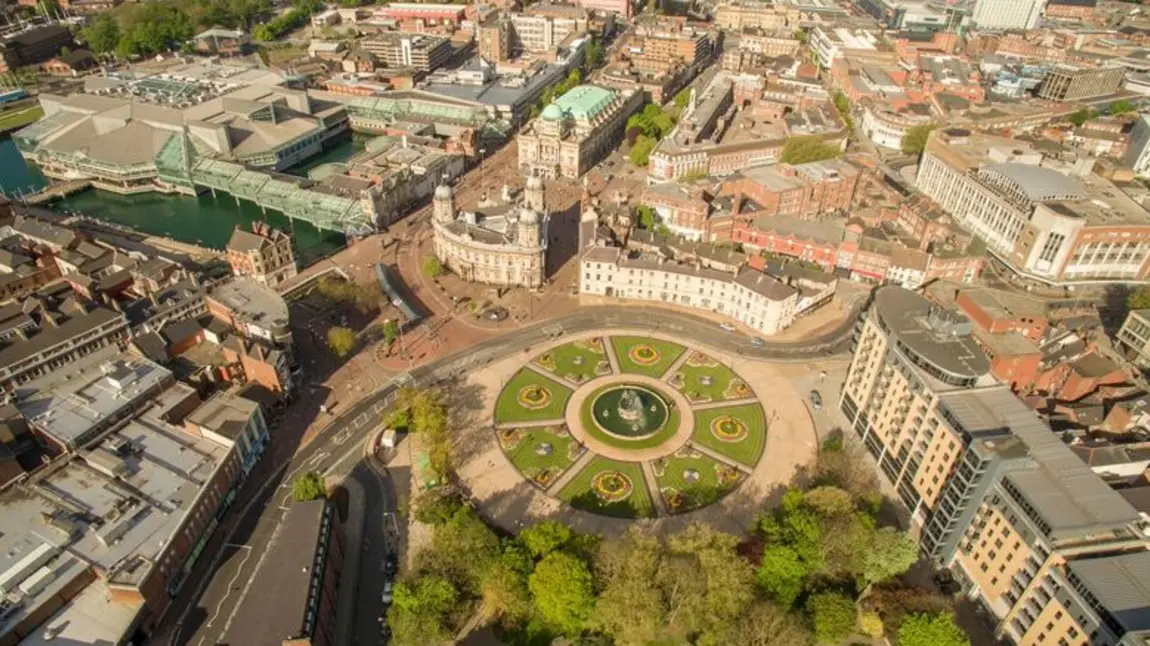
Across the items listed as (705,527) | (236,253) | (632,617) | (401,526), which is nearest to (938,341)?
(705,527)

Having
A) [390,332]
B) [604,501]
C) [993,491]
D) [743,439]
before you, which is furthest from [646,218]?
[993,491]

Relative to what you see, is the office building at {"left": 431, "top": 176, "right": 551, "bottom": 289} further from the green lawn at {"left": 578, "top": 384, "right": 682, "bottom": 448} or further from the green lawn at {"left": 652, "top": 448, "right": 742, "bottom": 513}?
the green lawn at {"left": 652, "top": 448, "right": 742, "bottom": 513}

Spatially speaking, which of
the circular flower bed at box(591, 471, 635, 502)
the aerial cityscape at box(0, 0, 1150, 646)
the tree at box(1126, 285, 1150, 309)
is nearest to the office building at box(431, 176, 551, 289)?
the aerial cityscape at box(0, 0, 1150, 646)

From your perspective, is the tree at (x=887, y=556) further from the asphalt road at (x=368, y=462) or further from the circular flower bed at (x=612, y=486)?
the asphalt road at (x=368, y=462)

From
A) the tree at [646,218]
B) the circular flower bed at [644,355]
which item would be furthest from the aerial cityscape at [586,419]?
the tree at [646,218]

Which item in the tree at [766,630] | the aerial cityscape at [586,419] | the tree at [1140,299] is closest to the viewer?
the tree at [766,630]

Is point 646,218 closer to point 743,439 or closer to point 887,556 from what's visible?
point 743,439

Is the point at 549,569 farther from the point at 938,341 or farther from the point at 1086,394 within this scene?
the point at 1086,394
